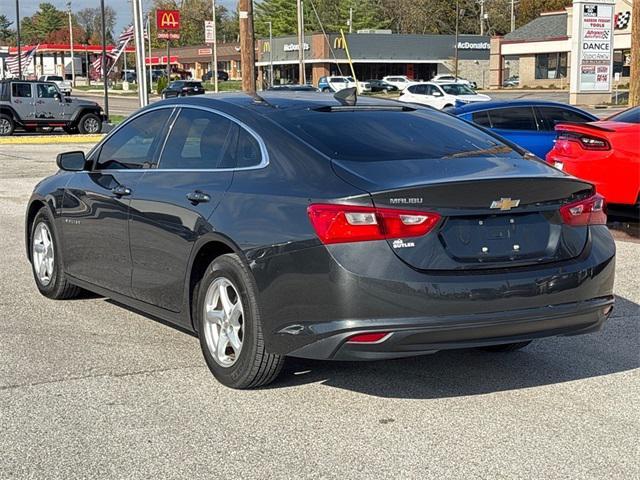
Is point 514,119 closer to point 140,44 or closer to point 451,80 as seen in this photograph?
point 140,44

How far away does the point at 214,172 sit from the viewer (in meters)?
5.72

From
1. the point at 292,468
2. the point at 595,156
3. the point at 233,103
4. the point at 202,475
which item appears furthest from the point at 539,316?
the point at 595,156

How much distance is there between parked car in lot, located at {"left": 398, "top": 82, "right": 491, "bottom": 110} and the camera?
1690 inches

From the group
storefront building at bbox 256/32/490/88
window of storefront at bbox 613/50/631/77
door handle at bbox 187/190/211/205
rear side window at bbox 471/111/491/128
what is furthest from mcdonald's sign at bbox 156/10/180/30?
door handle at bbox 187/190/211/205

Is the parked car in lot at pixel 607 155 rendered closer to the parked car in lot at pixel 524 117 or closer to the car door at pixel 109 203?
the parked car in lot at pixel 524 117

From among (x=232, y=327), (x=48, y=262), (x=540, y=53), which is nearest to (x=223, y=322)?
(x=232, y=327)

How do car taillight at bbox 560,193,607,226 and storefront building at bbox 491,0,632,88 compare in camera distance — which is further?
storefront building at bbox 491,0,632,88

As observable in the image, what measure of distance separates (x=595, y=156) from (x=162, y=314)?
6.99 meters

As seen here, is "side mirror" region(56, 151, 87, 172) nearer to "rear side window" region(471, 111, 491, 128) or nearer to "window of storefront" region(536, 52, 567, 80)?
"rear side window" region(471, 111, 491, 128)

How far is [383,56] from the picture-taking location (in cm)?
9125

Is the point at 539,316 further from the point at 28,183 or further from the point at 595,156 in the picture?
the point at 28,183

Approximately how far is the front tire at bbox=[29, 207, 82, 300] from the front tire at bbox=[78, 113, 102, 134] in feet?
87.0

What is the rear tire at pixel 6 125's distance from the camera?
32.5 metres

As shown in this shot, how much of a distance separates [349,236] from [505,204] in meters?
0.83
